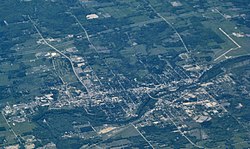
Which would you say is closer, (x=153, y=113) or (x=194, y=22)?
(x=153, y=113)

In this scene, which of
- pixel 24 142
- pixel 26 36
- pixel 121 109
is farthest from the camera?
pixel 26 36

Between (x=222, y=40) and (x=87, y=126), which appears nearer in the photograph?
(x=87, y=126)

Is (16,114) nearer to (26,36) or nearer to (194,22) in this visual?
(26,36)

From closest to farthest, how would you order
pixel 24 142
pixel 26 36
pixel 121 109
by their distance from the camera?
pixel 24 142 → pixel 121 109 → pixel 26 36

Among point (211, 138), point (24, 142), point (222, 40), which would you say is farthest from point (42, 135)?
point (222, 40)

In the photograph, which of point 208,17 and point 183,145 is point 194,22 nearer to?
point 208,17

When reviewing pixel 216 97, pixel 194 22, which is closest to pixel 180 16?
pixel 194 22

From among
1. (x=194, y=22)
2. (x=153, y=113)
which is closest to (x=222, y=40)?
(x=194, y=22)

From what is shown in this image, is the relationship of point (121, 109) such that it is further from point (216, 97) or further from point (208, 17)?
point (208, 17)
